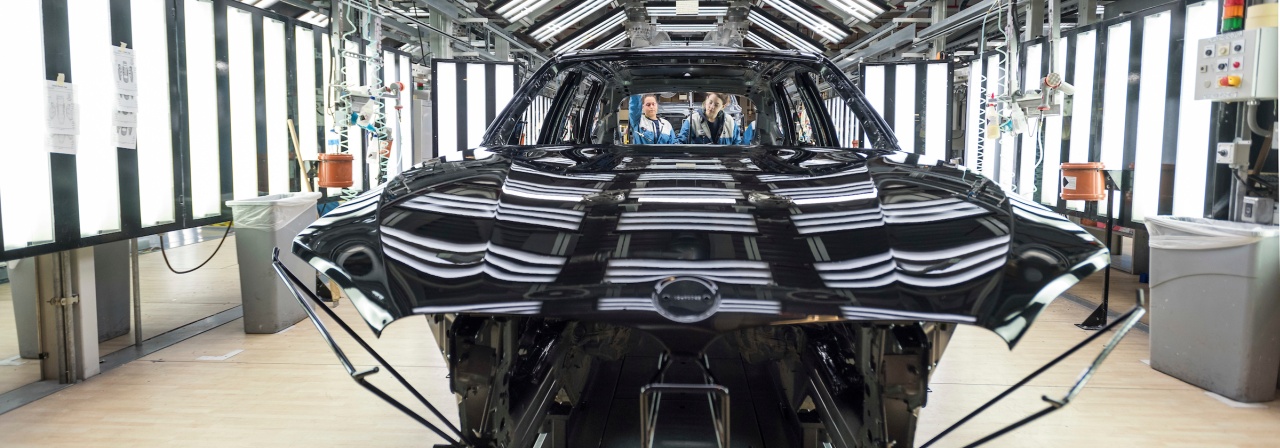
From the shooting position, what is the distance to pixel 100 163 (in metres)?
3.70

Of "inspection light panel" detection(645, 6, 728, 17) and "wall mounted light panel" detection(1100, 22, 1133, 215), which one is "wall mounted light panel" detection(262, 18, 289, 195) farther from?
"inspection light panel" detection(645, 6, 728, 17)

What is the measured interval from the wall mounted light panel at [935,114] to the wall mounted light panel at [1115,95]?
290 cm

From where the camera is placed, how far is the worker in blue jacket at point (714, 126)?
3.44 meters

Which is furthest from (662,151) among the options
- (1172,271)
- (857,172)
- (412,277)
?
(1172,271)

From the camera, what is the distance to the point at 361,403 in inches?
121

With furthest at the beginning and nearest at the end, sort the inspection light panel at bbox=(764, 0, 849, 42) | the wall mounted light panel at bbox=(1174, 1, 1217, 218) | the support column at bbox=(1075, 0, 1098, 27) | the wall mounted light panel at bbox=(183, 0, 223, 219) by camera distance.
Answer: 1. the inspection light panel at bbox=(764, 0, 849, 42)
2. the support column at bbox=(1075, 0, 1098, 27)
3. the wall mounted light panel at bbox=(1174, 1, 1217, 218)
4. the wall mounted light panel at bbox=(183, 0, 223, 219)

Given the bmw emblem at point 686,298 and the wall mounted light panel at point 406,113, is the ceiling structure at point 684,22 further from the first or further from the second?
the bmw emblem at point 686,298

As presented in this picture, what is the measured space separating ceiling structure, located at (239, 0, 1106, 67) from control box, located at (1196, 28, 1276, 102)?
3.04 meters

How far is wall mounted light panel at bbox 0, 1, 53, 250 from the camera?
3051 millimetres

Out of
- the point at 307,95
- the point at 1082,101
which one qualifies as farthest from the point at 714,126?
the point at 1082,101

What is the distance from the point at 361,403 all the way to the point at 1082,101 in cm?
599

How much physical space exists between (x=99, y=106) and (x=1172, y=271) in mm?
4879

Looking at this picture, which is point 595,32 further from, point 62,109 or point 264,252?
point 62,109

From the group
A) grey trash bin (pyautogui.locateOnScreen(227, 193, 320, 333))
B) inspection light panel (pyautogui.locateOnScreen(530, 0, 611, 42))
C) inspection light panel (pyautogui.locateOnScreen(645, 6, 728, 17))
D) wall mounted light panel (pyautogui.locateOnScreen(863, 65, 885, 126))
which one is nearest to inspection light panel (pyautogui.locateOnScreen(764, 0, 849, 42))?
inspection light panel (pyautogui.locateOnScreen(645, 6, 728, 17))
